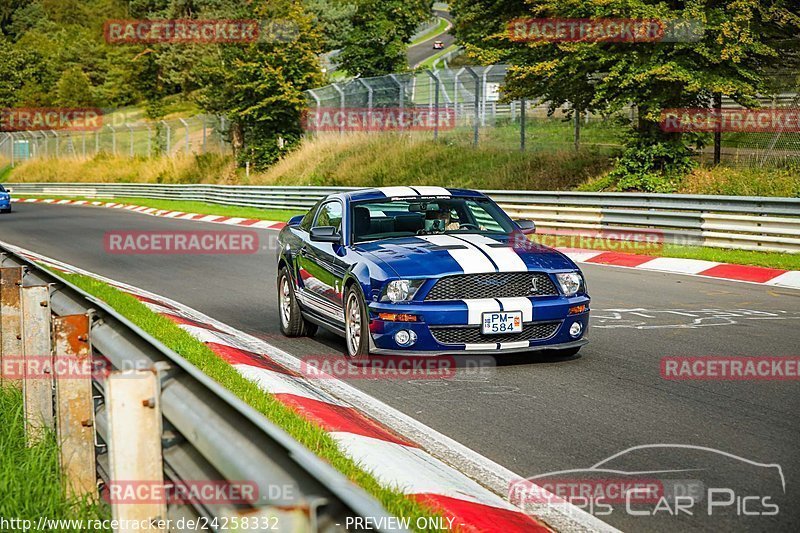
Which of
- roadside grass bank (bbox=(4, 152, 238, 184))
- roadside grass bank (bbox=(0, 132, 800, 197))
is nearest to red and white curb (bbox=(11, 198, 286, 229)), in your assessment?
roadside grass bank (bbox=(0, 132, 800, 197))

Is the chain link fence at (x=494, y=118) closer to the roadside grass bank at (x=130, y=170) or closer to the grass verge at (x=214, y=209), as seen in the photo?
the grass verge at (x=214, y=209)

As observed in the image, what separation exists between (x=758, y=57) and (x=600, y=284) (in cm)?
879

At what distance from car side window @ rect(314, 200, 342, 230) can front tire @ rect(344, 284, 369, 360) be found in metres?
1.07

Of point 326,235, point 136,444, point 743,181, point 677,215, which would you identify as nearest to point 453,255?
point 326,235

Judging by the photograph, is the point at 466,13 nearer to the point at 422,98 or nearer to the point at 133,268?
the point at 422,98

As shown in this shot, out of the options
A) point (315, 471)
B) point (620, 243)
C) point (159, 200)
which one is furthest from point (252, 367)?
point (159, 200)

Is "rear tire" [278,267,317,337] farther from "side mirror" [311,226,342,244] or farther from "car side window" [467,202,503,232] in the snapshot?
"car side window" [467,202,503,232]

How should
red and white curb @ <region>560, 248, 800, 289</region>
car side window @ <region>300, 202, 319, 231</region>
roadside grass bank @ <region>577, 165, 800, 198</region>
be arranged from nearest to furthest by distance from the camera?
car side window @ <region>300, 202, 319, 231</region>, red and white curb @ <region>560, 248, 800, 289</region>, roadside grass bank @ <region>577, 165, 800, 198</region>

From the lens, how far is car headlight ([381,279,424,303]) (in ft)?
27.3

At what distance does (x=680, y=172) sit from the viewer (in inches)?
877

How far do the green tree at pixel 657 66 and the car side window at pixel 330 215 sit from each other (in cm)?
1111

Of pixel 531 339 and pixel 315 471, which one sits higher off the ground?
pixel 315 471

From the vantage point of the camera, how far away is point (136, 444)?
A: 10.5 ft

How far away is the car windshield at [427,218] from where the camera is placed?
380 inches
